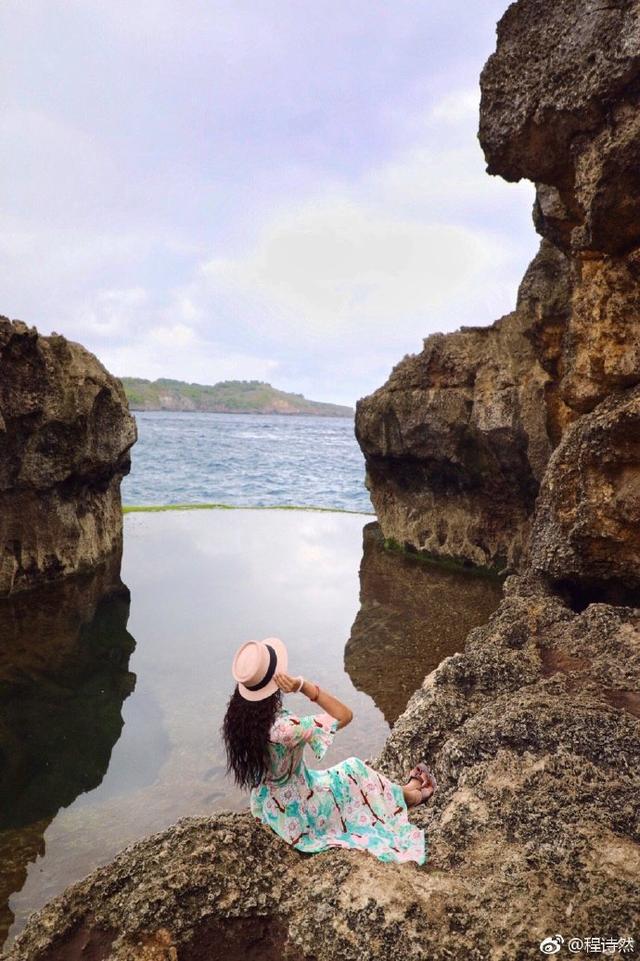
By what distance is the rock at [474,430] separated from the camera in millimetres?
20828

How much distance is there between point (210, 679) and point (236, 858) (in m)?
10.9

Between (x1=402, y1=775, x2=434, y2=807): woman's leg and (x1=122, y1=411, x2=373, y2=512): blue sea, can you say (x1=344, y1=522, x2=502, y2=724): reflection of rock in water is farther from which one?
(x1=122, y1=411, x2=373, y2=512): blue sea

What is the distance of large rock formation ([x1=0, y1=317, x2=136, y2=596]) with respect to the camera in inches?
820

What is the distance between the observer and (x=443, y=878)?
465 cm

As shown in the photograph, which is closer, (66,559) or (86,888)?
(86,888)

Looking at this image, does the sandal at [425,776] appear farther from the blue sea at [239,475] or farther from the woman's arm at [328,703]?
the blue sea at [239,475]

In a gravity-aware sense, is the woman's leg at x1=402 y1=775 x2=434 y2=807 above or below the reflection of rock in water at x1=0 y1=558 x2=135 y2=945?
above

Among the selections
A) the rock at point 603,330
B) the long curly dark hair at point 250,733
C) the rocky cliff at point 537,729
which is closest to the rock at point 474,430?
the rocky cliff at point 537,729

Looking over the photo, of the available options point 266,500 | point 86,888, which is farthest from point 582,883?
point 266,500

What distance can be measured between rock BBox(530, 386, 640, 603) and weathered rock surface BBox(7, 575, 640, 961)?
412 centimetres

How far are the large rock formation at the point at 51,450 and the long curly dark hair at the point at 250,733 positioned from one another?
1735 centimetres

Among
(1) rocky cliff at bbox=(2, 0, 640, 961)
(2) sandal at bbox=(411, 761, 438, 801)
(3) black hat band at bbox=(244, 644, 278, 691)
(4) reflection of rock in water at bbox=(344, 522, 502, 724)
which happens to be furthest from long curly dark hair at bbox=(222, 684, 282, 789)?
(4) reflection of rock in water at bbox=(344, 522, 502, 724)

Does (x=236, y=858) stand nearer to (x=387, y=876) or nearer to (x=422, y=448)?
(x=387, y=876)

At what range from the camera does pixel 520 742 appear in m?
6.24
